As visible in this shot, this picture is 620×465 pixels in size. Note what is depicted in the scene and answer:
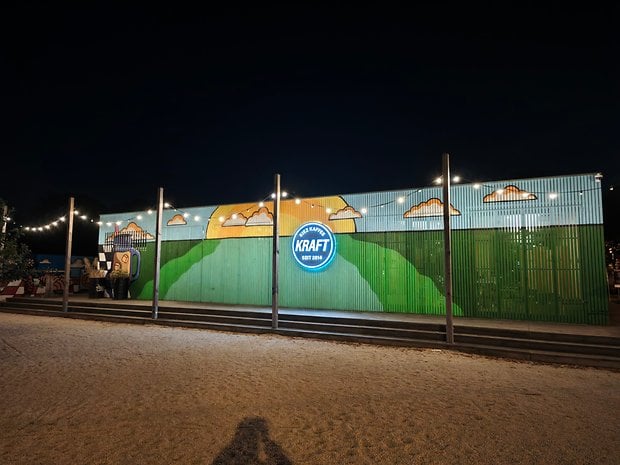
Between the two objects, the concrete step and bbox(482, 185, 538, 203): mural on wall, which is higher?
bbox(482, 185, 538, 203): mural on wall

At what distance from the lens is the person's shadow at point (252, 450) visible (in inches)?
132

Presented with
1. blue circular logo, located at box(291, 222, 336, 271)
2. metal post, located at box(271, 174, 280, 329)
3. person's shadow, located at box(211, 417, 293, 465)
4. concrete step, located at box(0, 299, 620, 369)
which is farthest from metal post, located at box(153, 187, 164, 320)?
person's shadow, located at box(211, 417, 293, 465)

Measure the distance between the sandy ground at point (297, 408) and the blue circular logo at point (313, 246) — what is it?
4917 mm

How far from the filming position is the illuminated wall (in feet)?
32.2

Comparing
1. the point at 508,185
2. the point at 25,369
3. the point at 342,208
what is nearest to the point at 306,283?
the point at 342,208

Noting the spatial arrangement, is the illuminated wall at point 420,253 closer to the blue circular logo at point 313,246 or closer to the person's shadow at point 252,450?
the blue circular logo at point 313,246

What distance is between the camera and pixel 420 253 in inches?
450

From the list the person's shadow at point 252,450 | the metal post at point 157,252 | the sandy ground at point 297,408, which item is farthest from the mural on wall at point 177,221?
the person's shadow at point 252,450

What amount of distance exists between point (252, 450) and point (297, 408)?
1165 millimetres

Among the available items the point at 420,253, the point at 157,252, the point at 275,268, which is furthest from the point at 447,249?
the point at 157,252

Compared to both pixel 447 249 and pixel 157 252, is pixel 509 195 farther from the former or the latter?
pixel 157 252

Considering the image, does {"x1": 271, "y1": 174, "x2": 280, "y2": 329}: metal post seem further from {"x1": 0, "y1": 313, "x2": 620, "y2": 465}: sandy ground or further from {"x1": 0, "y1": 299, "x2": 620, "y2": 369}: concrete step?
{"x1": 0, "y1": 313, "x2": 620, "y2": 465}: sandy ground

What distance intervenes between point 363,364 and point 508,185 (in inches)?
271

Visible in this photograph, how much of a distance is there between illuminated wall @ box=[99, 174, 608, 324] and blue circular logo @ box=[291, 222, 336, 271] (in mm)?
223
